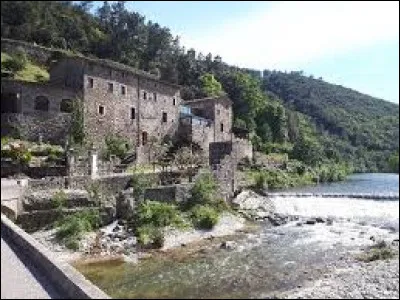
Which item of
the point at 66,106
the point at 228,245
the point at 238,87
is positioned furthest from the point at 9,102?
the point at 238,87

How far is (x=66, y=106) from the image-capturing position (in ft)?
113

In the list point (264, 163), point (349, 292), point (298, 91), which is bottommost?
point (349, 292)

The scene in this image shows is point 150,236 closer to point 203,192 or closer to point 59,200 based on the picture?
point 59,200

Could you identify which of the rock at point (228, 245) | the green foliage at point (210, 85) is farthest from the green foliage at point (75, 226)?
the green foliage at point (210, 85)

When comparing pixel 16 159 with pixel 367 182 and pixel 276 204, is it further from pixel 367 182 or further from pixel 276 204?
pixel 367 182

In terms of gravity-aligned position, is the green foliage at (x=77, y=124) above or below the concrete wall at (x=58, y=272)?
above

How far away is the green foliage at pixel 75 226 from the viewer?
66.0 feet

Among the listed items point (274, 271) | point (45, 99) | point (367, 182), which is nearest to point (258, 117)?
point (367, 182)

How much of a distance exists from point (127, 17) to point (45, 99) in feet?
112

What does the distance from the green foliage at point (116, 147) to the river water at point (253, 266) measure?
1204cm

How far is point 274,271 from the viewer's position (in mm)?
17781

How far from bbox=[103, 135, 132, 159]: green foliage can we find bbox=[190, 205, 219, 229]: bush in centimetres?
977

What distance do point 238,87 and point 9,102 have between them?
106 ft

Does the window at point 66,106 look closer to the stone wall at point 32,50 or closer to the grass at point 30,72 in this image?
the grass at point 30,72
